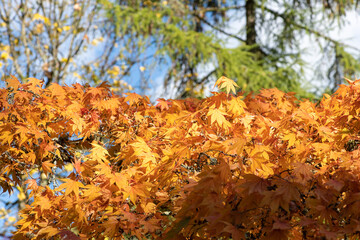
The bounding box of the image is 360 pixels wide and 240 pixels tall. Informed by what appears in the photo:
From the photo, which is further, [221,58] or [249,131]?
[221,58]

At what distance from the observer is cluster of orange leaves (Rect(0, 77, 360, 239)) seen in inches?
72.3

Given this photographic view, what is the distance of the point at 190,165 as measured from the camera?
2.77m

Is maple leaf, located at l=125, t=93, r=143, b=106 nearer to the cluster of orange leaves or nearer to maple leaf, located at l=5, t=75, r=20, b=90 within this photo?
the cluster of orange leaves

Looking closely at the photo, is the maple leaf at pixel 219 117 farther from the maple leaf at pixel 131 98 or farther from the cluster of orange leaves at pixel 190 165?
the maple leaf at pixel 131 98

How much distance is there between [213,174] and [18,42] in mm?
7508

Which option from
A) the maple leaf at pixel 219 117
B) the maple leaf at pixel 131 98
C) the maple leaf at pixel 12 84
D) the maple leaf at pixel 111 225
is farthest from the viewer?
the maple leaf at pixel 131 98

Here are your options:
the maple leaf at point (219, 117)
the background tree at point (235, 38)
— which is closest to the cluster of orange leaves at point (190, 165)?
the maple leaf at point (219, 117)

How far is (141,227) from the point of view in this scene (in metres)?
2.37

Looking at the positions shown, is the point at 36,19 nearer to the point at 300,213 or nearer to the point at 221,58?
the point at 221,58

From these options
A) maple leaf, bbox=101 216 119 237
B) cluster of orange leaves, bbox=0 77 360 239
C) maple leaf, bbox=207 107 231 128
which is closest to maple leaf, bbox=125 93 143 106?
cluster of orange leaves, bbox=0 77 360 239

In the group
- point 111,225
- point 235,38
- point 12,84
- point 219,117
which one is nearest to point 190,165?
point 219,117

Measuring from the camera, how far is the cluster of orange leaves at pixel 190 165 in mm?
1837

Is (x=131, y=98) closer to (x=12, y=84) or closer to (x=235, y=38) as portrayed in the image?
(x=12, y=84)

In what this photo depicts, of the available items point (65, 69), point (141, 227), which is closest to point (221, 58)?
point (65, 69)
